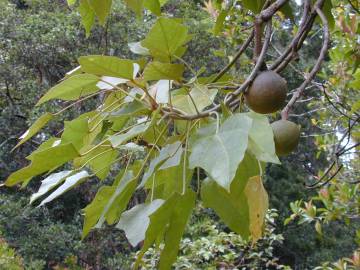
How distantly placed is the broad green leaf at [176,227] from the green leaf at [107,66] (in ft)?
0.47

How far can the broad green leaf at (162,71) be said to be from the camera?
563mm

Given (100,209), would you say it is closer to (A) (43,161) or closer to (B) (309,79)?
(A) (43,161)

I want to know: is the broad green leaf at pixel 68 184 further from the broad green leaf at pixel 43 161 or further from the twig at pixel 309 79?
the twig at pixel 309 79

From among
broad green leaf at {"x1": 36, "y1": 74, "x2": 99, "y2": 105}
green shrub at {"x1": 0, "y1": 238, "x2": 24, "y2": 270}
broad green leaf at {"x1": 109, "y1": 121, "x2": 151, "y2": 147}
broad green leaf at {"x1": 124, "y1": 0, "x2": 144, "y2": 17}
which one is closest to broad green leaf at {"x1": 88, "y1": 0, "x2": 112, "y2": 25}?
broad green leaf at {"x1": 124, "y1": 0, "x2": 144, "y2": 17}

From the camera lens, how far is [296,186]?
7441mm

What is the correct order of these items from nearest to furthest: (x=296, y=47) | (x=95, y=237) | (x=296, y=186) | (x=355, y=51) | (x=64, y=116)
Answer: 1. (x=296, y=47)
2. (x=355, y=51)
3. (x=64, y=116)
4. (x=95, y=237)
5. (x=296, y=186)

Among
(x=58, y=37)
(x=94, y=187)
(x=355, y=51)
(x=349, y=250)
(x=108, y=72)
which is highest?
(x=108, y=72)

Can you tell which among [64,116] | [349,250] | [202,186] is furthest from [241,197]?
[349,250]

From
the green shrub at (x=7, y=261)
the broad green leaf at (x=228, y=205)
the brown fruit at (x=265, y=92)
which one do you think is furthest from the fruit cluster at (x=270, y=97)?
the green shrub at (x=7, y=261)

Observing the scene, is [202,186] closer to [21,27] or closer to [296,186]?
[21,27]

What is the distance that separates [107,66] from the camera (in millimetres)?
550

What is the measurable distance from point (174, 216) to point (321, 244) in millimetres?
7539

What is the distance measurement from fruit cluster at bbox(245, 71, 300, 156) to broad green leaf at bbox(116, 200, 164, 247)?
0.18 metres

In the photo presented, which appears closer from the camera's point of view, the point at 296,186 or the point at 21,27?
the point at 21,27
